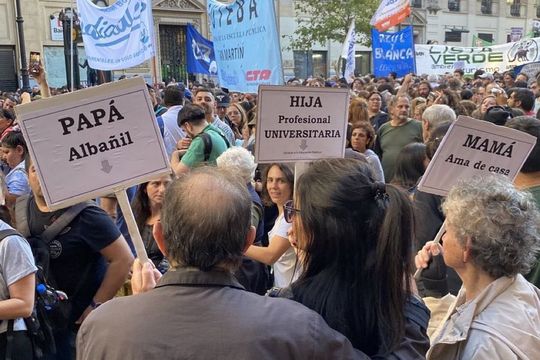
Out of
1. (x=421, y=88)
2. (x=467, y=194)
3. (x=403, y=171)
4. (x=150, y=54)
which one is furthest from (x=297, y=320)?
(x=421, y=88)

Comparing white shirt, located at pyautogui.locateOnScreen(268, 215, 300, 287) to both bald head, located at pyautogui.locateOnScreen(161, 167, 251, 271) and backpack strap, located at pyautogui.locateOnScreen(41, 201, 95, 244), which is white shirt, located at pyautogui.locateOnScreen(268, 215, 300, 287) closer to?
backpack strap, located at pyautogui.locateOnScreen(41, 201, 95, 244)

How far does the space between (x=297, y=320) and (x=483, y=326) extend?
63 cm

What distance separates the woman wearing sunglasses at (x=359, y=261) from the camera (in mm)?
1521

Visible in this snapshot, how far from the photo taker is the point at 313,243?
1.63 m

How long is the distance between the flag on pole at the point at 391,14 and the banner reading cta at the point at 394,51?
533 mm

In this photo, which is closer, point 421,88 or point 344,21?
point 421,88

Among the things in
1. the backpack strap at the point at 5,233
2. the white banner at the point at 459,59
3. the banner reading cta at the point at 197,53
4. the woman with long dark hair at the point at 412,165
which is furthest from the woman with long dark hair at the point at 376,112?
the white banner at the point at 459,59

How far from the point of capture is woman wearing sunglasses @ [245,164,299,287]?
3.07 meters

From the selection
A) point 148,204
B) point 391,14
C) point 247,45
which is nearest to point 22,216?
point 148,204

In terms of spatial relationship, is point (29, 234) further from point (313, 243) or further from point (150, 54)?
point (150, 54)

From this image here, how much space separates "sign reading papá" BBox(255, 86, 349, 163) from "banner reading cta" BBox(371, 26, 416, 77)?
30.9ft

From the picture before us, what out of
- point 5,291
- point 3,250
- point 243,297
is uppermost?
point 243,297

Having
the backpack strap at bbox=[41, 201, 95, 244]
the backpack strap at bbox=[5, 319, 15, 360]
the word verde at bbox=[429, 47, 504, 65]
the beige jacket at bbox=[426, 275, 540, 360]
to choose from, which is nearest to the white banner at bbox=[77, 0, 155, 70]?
the backpack strap at bbox=[41, 201, 95, 244]

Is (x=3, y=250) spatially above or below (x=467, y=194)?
below
